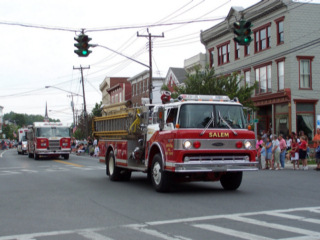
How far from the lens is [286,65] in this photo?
1325 inches

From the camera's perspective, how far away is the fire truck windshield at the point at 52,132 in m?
36.0

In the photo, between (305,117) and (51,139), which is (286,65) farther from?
(51,139)

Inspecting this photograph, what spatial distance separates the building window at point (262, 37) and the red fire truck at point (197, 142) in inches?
933

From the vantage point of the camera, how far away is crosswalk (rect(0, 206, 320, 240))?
7.43 metres

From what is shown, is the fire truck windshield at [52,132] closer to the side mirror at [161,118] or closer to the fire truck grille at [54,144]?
the fire truck grille at [54,144]

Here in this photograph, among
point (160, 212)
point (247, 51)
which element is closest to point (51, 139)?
point (247, 51)

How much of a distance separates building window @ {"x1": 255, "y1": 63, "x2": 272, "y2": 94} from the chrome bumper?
24.3 metres

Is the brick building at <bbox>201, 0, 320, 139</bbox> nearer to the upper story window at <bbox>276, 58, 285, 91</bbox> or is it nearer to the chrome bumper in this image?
the upper story window at <bbox>276, 58, 285, 91</bbox>

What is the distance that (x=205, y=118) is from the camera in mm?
12688

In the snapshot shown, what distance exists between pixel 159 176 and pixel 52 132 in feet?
80.6

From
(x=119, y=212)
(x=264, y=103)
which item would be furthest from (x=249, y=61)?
(x=119, y=212)

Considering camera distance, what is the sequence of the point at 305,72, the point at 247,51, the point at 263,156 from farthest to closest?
the point at 247,51, the point at 305,72, the point at 263,156

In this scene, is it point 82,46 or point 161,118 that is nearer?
point 161,118

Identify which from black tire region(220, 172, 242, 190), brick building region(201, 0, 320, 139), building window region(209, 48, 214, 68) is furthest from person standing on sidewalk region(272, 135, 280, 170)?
building window region(209, 48, 214, 68)
